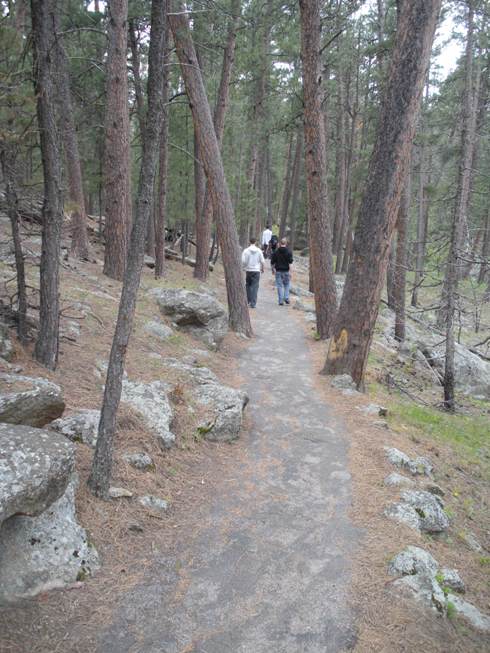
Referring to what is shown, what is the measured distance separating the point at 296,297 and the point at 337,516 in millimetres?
11502

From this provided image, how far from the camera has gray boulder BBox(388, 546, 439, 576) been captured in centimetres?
351

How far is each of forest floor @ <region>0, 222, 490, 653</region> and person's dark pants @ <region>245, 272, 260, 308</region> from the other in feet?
18.3

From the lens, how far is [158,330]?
8.21 metres

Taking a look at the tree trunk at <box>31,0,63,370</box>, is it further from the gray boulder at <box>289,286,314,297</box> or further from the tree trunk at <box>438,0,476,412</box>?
the gray boulder at <box>289,286,314,297</box>

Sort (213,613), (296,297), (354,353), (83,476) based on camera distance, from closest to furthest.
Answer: (213,613) → (83,476) → (354,353) → (296,297)

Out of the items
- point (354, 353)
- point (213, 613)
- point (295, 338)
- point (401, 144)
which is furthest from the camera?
point (295, 338)

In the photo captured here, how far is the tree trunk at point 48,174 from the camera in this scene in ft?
14.5

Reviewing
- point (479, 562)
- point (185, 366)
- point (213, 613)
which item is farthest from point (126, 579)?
point (185, 366)

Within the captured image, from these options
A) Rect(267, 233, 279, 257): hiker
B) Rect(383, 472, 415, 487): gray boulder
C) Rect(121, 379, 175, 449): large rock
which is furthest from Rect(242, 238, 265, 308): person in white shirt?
Rect(267, 233, 279, 257): hiker

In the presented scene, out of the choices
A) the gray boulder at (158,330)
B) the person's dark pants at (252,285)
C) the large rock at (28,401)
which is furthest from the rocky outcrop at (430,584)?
the person's dark pants at (252,285)

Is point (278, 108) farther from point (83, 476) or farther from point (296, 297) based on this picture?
point (83, 476)

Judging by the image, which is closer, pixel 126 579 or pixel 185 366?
pixel 126 579

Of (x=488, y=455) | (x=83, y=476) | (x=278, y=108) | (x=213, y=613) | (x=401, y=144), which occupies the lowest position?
(x=488, y=455)

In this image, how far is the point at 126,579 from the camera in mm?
3207
